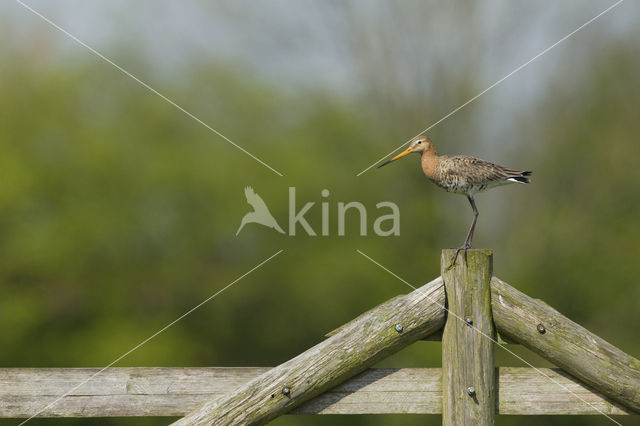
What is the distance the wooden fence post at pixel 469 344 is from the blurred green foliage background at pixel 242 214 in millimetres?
11293

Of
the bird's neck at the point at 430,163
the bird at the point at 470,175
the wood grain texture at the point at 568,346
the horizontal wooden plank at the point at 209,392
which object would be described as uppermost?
the bird's neck at the point at 430,163

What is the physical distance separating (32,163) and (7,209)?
123cm

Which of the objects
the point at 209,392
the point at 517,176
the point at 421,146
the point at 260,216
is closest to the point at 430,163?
the point at 421,146

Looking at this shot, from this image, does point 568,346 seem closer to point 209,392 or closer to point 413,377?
point 413,377

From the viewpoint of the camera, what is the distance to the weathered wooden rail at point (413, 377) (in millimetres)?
3146

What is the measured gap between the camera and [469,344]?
3.26 m

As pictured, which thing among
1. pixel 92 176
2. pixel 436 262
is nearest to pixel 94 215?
pixel 92 176

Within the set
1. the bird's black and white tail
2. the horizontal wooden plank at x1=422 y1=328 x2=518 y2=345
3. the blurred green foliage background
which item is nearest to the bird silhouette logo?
the blurred green foliage background

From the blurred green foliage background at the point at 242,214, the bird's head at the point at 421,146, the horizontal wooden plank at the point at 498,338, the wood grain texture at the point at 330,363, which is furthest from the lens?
the blurred green foliage background at the point at 242,214

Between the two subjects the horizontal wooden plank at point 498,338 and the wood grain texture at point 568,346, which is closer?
the wood grain texture at point 568,346

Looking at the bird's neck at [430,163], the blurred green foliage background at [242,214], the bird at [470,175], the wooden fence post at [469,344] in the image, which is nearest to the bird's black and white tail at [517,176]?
the bird at [470,175]

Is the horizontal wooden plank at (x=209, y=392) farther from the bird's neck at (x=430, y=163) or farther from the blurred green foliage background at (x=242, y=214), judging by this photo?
the blurred green foliage background at (x=242, y=214)

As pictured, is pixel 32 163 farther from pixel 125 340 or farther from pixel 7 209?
pixel 125 340

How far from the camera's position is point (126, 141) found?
16.9m
